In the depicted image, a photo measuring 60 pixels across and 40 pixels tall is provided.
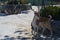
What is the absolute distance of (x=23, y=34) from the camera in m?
10.5

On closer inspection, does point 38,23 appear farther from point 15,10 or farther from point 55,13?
point 15,10

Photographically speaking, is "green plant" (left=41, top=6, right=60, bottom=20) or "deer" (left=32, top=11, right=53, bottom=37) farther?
"green plant" (left=41, top=6, right=60, bottom=20)

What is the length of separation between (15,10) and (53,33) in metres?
14.4

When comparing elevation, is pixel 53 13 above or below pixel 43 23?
above

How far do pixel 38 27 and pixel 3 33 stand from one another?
7.62 ft

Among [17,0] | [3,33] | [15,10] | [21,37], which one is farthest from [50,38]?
[17,0]

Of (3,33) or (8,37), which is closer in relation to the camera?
(8,37)

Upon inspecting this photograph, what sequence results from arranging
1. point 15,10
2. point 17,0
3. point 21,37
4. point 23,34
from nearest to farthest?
point 21,37, point 23,34, point 15,10, point 17,0

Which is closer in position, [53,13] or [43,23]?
[43,23]

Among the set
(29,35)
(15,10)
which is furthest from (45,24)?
(15,10)

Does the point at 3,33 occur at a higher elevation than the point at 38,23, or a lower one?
lower

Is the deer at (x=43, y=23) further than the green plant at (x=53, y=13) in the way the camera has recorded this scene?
No

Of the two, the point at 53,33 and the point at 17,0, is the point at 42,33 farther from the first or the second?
the point at 17,0

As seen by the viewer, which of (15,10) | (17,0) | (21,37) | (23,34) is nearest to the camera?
(21,37)
